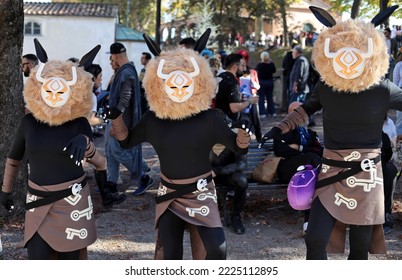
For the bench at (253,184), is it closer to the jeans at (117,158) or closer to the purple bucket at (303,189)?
the jeans at (117,158)

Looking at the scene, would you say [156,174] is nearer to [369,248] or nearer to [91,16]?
[369,248]

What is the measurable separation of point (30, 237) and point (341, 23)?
8.33 ft

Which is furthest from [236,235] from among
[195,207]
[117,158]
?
[195,207]

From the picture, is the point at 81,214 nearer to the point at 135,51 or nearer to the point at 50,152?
the point at 50,152

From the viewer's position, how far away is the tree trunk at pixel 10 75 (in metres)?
6.20

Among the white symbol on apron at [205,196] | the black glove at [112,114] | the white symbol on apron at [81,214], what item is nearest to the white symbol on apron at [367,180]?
the white symbol on apron at [205,196]

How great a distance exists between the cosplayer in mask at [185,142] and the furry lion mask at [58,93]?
443mm

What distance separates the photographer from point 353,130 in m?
4.06

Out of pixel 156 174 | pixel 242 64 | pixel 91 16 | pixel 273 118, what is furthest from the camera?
pixel 91 16

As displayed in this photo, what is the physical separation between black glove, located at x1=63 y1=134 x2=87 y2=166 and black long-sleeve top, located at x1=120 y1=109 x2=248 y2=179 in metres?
0.54

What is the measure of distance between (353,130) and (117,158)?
3.93 meters

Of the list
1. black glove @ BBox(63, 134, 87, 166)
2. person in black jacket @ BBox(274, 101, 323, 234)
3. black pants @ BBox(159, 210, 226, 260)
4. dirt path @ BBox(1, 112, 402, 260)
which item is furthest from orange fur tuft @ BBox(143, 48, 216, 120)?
person in black jacket @ BBox(274, 101, 323, 234)
